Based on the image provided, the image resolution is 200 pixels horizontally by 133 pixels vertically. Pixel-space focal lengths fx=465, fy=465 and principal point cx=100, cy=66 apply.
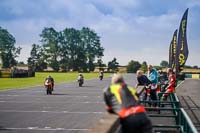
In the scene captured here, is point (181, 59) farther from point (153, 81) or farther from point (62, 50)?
point (62, 50)

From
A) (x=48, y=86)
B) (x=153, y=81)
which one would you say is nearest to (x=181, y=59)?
(x=153, y=81)

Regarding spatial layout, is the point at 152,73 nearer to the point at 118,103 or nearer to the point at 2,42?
the point at 118,103

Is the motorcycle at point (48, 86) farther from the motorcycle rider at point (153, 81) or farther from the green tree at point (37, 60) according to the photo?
the green tree at point (37, 60)

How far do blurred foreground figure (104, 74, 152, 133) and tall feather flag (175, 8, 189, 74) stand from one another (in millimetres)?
20088

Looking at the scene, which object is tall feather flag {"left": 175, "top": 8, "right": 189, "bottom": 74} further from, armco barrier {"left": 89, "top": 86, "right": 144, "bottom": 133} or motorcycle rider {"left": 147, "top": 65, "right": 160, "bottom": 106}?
armco barrier {"left": 89, "top": 86, "right": 144, "bottom": 133}

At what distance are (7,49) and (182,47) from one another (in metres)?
137

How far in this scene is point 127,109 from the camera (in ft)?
21.9

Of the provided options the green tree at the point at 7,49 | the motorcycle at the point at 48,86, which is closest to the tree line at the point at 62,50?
the green tree at the point at 7,49

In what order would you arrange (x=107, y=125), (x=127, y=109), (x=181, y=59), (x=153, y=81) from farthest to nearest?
1. (x=181, y=59)
2. (x=153, y=81)
3. (x=127, y=109)
4. (x=107, y=125)

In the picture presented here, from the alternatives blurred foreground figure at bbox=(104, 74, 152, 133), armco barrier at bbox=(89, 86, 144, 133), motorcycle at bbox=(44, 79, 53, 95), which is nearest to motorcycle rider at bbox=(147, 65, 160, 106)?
blurred foreground figure at bbox=(104, 74, 152, 133)

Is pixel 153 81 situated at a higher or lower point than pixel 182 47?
lower

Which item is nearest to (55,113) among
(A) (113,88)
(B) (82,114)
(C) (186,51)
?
(B) (82,114)

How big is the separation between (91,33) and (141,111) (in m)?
163

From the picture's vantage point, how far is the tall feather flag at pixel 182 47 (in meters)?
26.6
